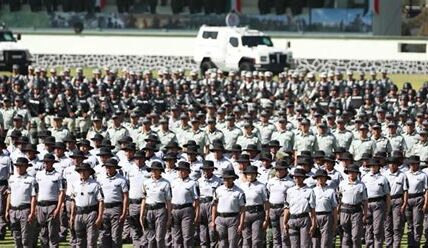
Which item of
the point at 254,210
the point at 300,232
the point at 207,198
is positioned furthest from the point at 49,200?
the point at 300,232

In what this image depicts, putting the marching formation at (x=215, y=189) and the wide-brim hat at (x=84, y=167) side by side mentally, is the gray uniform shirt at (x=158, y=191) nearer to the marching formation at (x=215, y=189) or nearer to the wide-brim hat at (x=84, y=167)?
the marching formation at (x=215, y=189)

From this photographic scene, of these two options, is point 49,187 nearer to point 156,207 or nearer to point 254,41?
point 156,207

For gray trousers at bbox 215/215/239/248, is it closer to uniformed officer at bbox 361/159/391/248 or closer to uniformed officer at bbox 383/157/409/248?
uniformed officer at bbox 361/159/391/248

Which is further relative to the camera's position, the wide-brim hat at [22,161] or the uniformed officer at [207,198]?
the uniformed officer at [207,198]

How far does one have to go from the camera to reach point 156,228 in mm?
20281

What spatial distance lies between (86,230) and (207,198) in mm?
1962

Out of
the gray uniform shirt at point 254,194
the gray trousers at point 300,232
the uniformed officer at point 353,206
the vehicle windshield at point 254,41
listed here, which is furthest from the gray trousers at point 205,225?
the vehicle windshield at point 254,41

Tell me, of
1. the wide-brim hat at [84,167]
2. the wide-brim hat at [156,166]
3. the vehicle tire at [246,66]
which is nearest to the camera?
the wide-brim hat at [84,167]

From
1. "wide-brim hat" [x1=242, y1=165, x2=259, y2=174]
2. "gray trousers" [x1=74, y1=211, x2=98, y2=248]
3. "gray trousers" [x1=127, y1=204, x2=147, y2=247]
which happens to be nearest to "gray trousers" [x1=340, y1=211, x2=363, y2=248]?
"wide-brim hat" [x1=242, y1=165, x2=259, y2=174]

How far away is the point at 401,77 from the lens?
170 ft

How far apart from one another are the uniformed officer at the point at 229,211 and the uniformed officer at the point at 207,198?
0.46m

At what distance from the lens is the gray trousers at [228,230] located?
65.0 feet

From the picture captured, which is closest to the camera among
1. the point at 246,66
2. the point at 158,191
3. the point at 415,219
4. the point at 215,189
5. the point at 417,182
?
the point at 158,191

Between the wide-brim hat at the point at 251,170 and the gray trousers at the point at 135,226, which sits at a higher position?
the wide-brim hat at the point at 251,170
